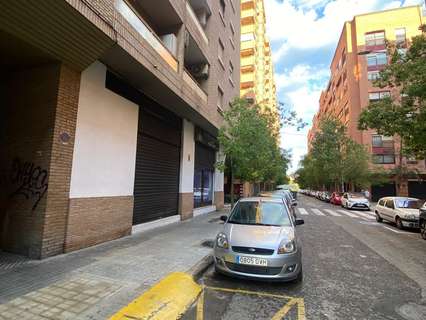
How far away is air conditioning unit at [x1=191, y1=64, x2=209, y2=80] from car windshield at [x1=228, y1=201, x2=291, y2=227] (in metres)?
8.61

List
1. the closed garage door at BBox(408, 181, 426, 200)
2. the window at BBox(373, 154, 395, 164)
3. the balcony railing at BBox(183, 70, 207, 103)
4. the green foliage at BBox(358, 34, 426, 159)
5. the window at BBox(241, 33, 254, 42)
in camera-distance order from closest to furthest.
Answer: the balcony railing at BBox(183, 70, 207, 103) → the green foliage at BBox(358, 34, 426, 159) → the window at BBox(241, 33, 254, 42) → the closed garage door at BBox(408, 181, 426, 200) → the window at BBox(373, 154, 395, 164)

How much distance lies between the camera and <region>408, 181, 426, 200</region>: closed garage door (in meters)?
34.8

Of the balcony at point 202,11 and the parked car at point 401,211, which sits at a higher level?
the balcony at point 202,11

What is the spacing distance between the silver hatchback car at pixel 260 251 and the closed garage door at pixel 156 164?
4.54 m

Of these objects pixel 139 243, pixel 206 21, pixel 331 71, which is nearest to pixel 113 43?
pixel 139 243

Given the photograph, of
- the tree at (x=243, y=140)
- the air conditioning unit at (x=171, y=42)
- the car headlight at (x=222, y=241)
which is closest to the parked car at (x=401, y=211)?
the tree at (x=243, y=140)

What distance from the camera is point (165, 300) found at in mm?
3760

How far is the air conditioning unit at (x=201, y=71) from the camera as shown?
1280 centimetres

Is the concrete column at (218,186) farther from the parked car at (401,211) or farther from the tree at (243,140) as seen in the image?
the parked car at (401,211)

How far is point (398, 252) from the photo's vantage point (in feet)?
24.2

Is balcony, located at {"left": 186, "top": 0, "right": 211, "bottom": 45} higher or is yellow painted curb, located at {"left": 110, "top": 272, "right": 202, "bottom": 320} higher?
balcony, located at {"left": 186, "top": 0, "right": 211, "bottom": 45}

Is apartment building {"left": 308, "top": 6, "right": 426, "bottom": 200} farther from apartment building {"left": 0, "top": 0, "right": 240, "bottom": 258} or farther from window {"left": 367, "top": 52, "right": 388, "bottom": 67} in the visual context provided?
apartment building {"left": 0, "top": 0, "right": 240, "bottom": 258}

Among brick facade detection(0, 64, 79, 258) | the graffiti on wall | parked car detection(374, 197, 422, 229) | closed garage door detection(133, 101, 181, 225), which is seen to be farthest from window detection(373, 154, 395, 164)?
the graffiti on wall

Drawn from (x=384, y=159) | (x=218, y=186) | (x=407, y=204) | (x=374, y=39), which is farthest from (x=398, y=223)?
(x=374, y=39)
